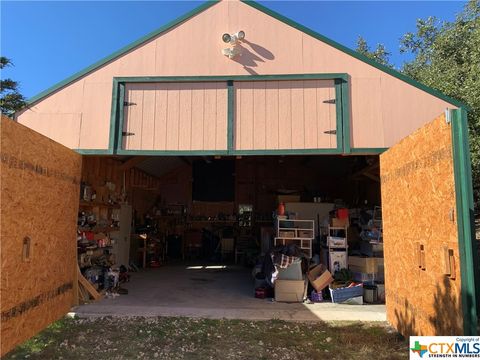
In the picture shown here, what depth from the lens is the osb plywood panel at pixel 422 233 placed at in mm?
3709

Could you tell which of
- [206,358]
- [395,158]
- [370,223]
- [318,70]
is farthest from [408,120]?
[206,358]

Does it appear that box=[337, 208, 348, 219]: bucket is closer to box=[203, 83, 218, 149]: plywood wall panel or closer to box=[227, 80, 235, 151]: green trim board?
box=[227, 80, 235, 151]: green trim board

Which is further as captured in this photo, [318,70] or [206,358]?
[318,70]

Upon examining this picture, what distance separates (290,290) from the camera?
711 centimetres

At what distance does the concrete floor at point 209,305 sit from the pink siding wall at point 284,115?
2.83m

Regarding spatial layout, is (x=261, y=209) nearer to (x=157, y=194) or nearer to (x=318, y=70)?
(x=157, y=194)

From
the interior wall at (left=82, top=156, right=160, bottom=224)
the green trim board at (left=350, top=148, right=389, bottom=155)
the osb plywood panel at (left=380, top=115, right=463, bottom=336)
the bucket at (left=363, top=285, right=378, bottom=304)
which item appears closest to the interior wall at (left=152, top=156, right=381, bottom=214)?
the interior wall at (left=82, top=156, right=160, bottom=224)

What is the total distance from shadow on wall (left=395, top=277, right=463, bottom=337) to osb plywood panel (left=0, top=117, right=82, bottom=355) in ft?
15.8

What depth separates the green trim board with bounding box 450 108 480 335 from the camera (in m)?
3.45

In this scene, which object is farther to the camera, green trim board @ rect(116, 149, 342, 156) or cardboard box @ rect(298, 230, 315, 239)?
cardboard box @ rect(298, 230, 315, 239)

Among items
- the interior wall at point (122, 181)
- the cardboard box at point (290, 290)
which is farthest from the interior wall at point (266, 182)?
the cardboard box at point (290, 290)

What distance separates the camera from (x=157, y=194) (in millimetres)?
14680

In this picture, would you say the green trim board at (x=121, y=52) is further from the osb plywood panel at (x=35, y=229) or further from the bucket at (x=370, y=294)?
the bucket at (x=370, y=294)

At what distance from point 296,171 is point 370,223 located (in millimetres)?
7216
